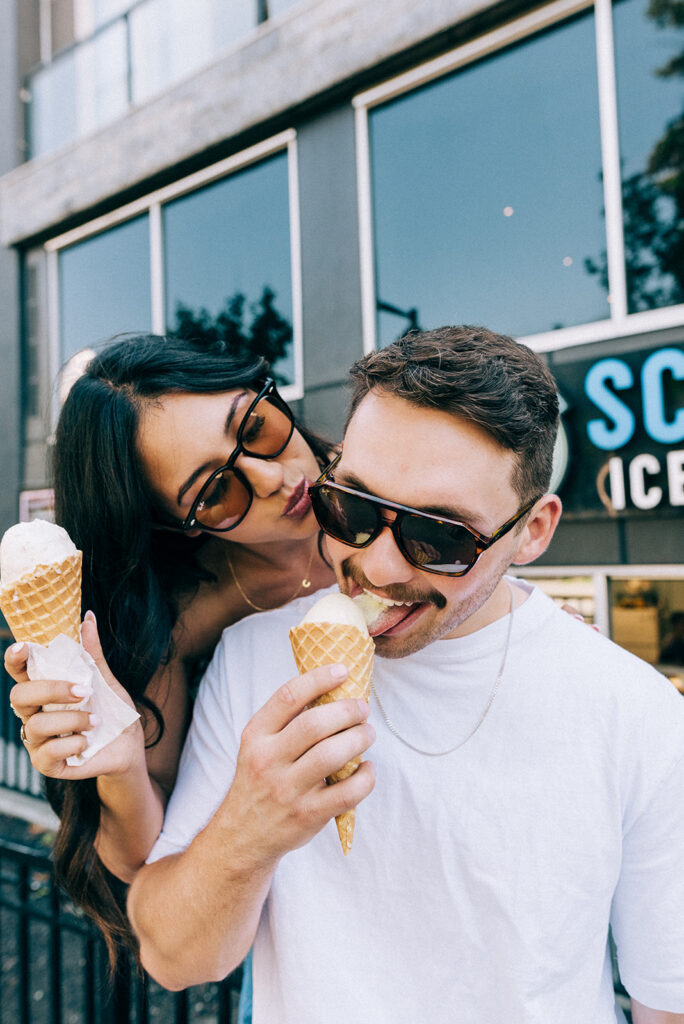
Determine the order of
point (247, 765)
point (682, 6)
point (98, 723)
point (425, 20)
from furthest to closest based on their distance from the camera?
point (425, 20), point (682, 6), point (98, 723), point (247, 765)

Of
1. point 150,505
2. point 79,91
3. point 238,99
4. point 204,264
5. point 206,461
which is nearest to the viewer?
point 206,461

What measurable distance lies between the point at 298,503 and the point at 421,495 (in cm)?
89

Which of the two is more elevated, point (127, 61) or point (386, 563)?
point (127, 61)

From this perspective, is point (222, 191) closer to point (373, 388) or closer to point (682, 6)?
point (682, 6)

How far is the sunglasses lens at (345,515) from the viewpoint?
1438 mm

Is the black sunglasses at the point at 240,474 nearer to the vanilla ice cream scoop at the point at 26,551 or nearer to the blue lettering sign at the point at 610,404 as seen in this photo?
the vanilla ice cream scoop at the point at 26,551

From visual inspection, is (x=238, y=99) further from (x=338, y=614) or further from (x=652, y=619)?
(x=338, y=614)

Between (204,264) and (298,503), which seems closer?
(298,503)

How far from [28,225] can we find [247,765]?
9645 millimetres

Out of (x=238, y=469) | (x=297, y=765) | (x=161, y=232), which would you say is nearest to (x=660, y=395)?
(x=238, y=469)

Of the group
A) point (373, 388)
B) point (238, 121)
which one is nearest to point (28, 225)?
point (238, 121)

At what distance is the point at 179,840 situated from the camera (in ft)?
5.38

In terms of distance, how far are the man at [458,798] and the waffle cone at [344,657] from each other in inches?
5.0

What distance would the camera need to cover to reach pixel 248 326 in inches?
279
